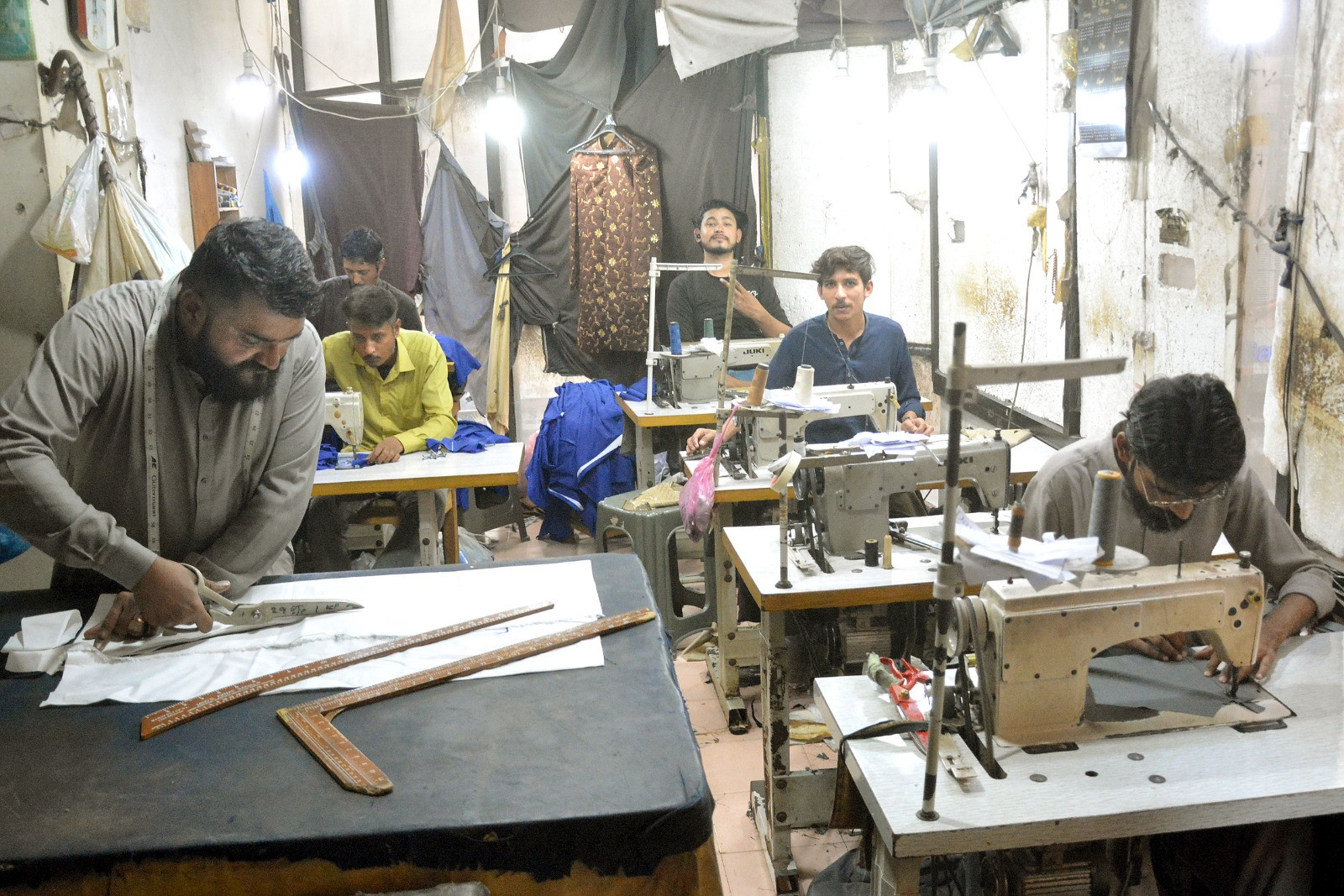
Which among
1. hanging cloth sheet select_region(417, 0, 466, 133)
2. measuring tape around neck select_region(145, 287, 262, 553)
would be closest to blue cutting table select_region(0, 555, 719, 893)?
measuring tape around neck select_region(145, 287, 262, 553)

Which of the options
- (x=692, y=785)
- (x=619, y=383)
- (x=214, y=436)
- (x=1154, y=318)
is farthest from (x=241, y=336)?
(x=619, y=383)

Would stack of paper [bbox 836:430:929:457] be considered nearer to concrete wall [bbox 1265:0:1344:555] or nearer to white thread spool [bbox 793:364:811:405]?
white thread spool [bbox 793:364:811:405]

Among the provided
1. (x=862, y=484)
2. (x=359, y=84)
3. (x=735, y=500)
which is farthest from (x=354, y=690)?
(x=359, y=84)

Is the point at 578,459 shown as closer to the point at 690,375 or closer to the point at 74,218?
the point at 690,375

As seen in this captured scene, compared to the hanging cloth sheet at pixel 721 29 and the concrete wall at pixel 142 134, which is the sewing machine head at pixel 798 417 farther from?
the hanging cloth sheet at pixel 721 29

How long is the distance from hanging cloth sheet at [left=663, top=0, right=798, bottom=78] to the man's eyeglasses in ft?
14.5

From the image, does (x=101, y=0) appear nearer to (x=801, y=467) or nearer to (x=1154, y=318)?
(x=801, y=467)

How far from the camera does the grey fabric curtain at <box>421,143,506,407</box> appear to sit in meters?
6.87

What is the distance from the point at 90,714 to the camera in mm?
1613

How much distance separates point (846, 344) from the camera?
4246 mm

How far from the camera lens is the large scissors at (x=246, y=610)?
76.1 inches

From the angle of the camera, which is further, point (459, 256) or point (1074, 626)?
point (459, 256)

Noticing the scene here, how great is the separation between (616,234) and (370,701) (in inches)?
208

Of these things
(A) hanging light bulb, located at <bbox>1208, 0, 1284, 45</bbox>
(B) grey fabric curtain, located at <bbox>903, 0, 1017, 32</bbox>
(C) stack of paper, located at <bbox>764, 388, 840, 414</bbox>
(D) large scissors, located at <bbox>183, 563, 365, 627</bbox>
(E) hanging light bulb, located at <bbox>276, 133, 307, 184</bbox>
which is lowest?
(D) large scissors, located at <bbox>183, 563, 365, 627</bbox>
